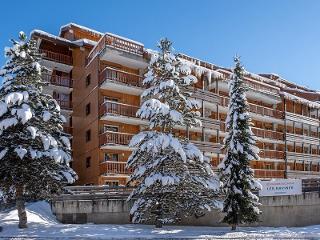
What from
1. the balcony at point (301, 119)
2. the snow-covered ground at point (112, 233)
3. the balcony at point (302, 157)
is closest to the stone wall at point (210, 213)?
the snow-covered ground at point (112, 233)

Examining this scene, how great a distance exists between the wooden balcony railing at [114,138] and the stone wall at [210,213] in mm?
8350

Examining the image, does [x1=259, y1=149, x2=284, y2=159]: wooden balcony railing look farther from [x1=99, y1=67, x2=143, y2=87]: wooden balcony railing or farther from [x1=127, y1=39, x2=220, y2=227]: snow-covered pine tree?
[x1=127, y1=39, x2=220, y2=227]: snow-covered pine tree

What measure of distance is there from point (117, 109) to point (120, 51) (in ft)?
15.7

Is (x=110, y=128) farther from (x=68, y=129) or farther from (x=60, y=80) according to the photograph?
(x=60, y=80)

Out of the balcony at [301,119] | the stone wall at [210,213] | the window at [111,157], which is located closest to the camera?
the stone wall at [210,213]

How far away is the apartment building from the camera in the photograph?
116ft

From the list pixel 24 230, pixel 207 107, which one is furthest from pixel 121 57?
pixel 24 230

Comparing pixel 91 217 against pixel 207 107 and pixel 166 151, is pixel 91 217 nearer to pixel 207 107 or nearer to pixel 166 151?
pixel 166 151

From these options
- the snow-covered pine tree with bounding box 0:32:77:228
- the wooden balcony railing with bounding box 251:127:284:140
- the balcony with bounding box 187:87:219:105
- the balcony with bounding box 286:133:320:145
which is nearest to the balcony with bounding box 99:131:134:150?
the balcony with bounding box 187:87:219:105

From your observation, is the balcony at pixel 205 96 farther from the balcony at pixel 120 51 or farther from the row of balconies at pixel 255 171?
the row of balconies at pixel 255 171

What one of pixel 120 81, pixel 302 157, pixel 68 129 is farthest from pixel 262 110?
pixel 68 129

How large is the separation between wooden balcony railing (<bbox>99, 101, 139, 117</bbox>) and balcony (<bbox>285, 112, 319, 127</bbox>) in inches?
988

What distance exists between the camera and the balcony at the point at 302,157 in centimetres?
5322

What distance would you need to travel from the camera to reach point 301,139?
55500mm
